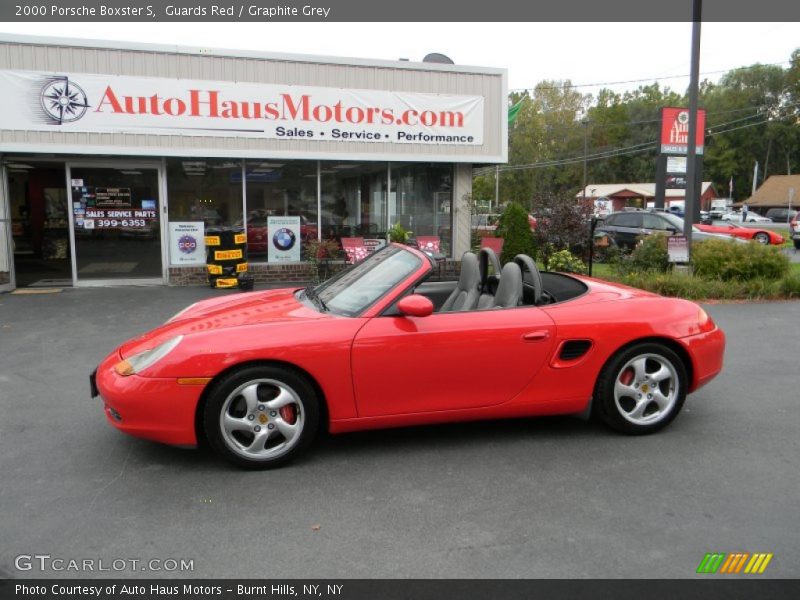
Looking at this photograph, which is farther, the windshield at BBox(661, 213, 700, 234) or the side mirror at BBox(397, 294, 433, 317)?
Result: the windshield at BBox(661, 213, 700, 234)

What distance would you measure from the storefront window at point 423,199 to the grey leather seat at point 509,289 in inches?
387

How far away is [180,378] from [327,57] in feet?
34.4

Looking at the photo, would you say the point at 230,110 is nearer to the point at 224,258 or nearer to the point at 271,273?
the point at 224,258

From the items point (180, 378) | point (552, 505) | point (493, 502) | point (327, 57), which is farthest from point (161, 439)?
point (327, 57)

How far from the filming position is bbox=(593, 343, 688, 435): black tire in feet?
14.4

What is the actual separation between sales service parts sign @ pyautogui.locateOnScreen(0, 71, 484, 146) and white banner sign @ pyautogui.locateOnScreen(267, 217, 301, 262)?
1.76m

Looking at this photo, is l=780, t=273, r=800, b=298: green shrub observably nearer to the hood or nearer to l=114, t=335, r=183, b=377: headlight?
the hood

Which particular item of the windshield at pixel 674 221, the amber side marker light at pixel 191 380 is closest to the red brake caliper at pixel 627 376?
the amber side marker light at pixel 191 380

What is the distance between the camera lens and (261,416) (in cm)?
384

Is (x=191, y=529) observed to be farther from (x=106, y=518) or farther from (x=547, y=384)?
(x=547, y=384)

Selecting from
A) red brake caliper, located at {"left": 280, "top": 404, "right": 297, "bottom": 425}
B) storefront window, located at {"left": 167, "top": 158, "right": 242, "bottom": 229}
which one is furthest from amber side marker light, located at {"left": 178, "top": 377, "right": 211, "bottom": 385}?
storefront window, located at {"left": 167, "top": 158, "right": 242, "bottom": 229}

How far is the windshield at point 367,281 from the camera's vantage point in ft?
13.9

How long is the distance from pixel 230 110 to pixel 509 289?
30.8 ft

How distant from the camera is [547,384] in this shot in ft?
14.1
